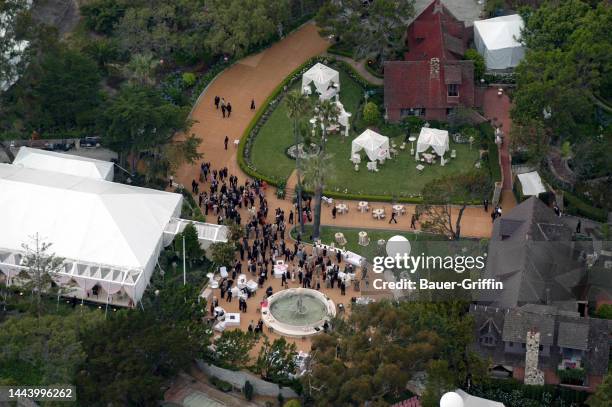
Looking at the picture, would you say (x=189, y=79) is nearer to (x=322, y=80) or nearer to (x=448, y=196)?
(x=322, y=80)

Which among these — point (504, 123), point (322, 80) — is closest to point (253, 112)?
point (322, 80)

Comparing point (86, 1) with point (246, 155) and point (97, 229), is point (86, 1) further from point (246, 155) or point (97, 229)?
point (97, 229)

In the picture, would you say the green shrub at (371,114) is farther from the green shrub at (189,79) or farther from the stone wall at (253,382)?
the stone wall at (253,382)

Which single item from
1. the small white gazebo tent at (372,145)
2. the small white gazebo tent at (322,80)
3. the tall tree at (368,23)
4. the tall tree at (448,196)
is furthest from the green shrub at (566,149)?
the small white gazebo tent at (322,80)

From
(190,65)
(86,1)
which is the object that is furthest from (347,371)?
(86,1)

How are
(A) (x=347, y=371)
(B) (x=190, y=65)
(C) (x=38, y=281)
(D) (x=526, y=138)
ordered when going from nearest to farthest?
(A) (x=347, y=371) → (C) (x=38, y=281) → (D) (x=526, y=138) → (B) (x=190, y=65)

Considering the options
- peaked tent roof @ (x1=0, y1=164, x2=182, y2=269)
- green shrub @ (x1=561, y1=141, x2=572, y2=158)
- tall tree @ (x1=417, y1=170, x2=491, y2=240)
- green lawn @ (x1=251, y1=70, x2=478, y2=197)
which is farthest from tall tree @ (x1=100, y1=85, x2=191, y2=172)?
green shrub @ (x1=561, y1=141, x2=572, y2=158)
